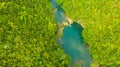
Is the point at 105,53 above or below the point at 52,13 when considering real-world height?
below

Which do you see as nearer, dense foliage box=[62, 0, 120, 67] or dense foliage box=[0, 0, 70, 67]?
dense foliage box=[0, 0, 70, 67]

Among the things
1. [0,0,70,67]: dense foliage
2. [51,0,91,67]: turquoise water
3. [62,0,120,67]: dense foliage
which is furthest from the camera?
[51,0,91,67]: turquoise water

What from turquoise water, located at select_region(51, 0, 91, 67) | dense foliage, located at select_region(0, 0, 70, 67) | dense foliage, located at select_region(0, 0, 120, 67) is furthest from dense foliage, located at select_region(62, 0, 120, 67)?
dense foliage, located at select_region(0, 0, 70, 67)

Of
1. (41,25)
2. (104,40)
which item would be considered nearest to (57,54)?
(41,25)

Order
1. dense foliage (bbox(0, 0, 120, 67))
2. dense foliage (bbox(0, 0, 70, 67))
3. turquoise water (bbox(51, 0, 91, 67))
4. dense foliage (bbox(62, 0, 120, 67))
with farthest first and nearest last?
turquoise water (bbox(51, 0, 91, 67))
dense foliage (bbox(62, 0, 120, 67))
dense foliage (bbox(0, 0, 120, 67))
dense foliage (bbox(0, 0, 70, 67))

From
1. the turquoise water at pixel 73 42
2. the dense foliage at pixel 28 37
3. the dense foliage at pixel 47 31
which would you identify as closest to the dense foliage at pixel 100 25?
the dense foliage at pixel 47 31

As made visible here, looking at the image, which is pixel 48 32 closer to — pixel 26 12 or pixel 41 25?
pixel 41 25

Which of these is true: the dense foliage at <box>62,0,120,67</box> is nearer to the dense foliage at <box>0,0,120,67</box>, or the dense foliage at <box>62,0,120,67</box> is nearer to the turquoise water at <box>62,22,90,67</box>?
the dense foliage at <box>0,0,120,67</box>
